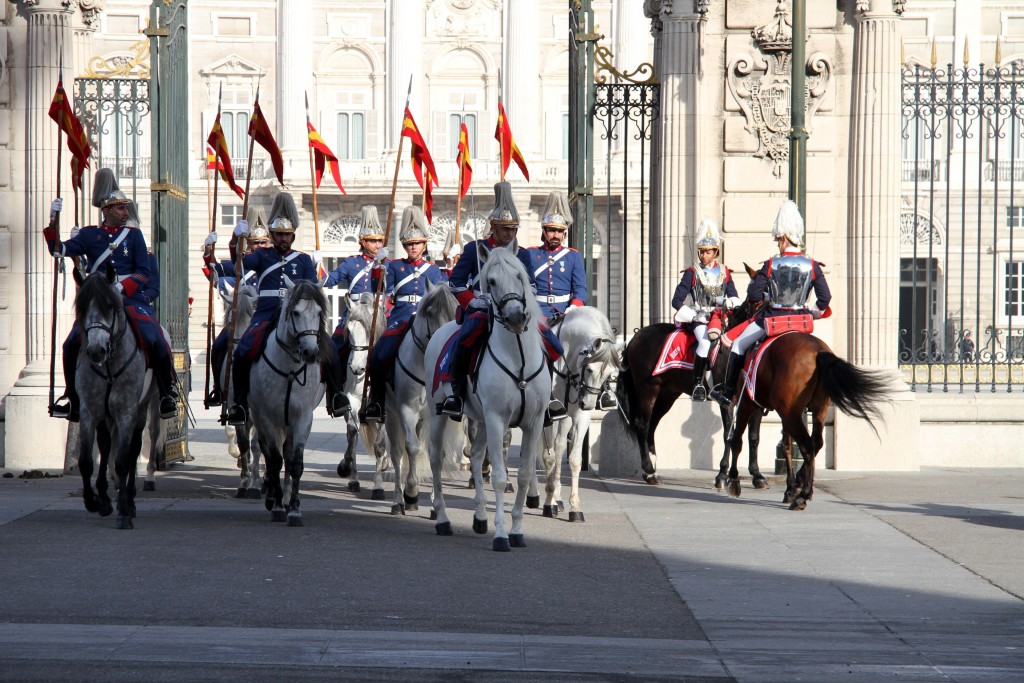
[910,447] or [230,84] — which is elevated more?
[230,84]

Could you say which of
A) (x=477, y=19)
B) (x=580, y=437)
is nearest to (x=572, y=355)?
(x=580, y=437)

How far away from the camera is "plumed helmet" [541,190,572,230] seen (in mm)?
11742

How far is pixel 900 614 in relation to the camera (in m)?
7.49

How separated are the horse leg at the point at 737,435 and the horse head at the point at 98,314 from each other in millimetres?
5585

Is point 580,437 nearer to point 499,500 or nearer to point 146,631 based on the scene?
point 499,500

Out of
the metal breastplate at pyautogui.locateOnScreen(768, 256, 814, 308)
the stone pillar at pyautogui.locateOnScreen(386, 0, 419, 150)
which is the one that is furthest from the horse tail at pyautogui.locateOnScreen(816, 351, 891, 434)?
the stone pillar at pyautogui.locateOnScreen(386, 0, 419, 150)

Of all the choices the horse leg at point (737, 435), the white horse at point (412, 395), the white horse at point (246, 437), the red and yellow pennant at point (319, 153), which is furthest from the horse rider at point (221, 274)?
the horse leg at point (737, 435)

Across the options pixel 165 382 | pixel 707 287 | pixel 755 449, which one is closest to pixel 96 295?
pixel 165 382

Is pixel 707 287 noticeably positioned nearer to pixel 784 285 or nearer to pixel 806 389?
pixel 784 285

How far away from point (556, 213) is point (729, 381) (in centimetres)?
235

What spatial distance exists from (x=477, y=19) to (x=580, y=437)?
46527 mm

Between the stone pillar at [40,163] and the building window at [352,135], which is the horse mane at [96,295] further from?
the building window at [352,135]

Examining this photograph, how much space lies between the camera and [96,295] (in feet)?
33.3

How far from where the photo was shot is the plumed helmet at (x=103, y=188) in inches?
442
